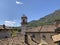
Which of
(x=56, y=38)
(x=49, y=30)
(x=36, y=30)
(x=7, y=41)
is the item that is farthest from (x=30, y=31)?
(x=56, y=38)

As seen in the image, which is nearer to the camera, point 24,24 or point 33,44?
point 33,44

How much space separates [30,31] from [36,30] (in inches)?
66.2

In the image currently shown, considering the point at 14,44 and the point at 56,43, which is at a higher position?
the point at 56,43

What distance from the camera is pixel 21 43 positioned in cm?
2228

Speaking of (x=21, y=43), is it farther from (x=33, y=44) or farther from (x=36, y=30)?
(x=36, y=30)

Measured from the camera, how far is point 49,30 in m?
47.8

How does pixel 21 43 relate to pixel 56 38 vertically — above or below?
below

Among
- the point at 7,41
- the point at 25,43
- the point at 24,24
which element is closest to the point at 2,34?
the point at 24,24

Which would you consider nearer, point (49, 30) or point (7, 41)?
point (7, 41)

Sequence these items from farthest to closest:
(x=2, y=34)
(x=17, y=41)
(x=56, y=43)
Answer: (x=2, y=34), (x=17, y=41), (x=56, y=43)

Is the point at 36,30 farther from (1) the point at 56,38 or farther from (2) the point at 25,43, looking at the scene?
(1) the point at 56,38

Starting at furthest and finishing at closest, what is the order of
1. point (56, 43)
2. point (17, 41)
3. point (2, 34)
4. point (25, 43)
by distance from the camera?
Result: point (2, 34)
point (17, 41)
point (25, 43)
point (56, 43)

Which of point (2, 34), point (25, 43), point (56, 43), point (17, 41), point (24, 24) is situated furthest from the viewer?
point (2, 34)

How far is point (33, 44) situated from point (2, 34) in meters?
26.9
